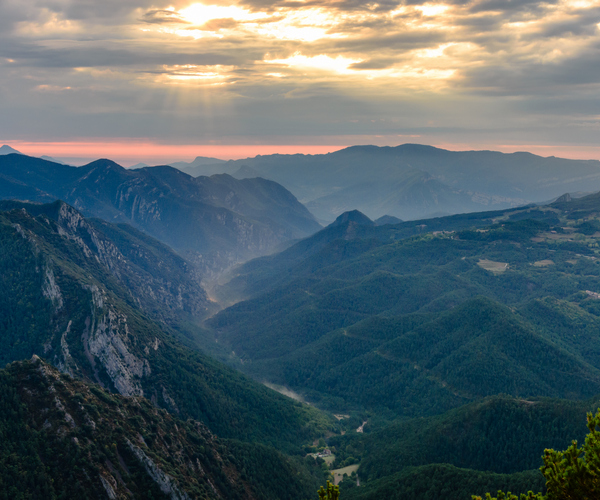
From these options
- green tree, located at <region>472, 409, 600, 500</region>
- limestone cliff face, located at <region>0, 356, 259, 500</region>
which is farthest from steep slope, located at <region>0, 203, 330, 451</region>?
green tree, located at <region>472, 409, 600, 500</region>

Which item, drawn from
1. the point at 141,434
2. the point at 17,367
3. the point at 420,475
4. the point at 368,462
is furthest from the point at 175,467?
the point at 368,462

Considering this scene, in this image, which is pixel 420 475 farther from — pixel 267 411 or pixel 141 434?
pixel 267 411

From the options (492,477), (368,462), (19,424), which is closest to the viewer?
(19,424)

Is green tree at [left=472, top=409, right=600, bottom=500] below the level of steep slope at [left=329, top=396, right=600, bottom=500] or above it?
above

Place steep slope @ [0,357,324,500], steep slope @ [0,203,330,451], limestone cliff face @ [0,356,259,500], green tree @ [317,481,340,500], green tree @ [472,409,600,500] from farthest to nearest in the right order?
steep slope @ [0,203,330,451], limestone cliff face @ [0,356,259,500], steep slope @ [0,357,324,500], green tree @ [472,409,600,500], green tree @ [317,481,340,500]

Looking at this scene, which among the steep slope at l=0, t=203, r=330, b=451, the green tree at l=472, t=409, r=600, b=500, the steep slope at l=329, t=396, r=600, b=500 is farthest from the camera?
the steep slope at l=0, t=203, r=330, b=451

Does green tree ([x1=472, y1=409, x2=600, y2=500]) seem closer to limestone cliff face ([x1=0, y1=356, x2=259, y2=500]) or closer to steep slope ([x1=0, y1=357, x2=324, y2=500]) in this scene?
limestone cliff face ([x1=0, y1=356, x2=259, y2=500])

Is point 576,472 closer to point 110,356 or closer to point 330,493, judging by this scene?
point 330,493
